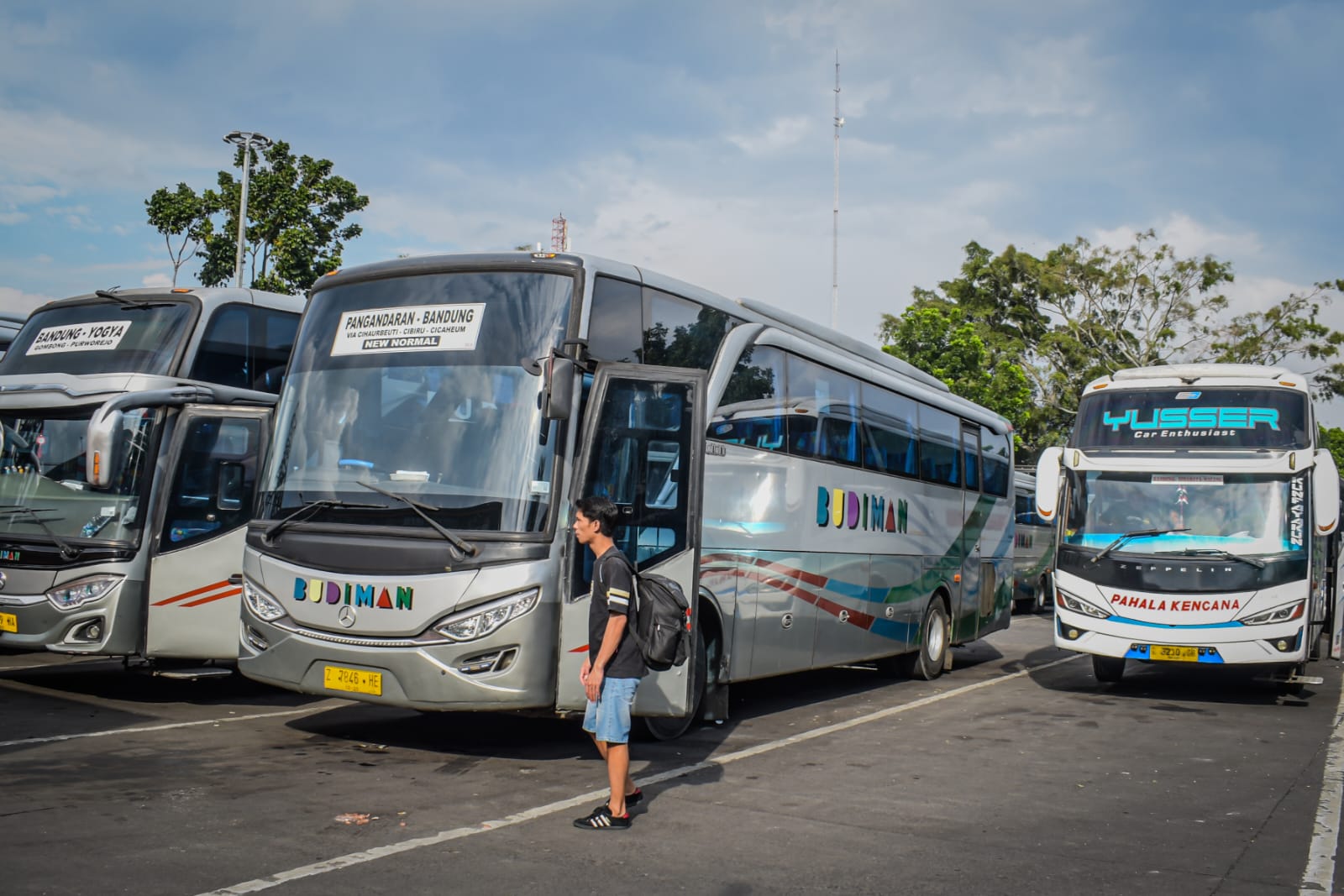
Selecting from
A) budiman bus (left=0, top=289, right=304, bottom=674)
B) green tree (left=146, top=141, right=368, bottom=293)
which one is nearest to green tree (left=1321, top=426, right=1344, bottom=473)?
green tree (left=146, top=141, right=368, bottom=293)

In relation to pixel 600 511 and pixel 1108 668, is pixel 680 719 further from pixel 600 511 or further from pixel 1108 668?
pixel 1108 668

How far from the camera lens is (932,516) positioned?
14453mm

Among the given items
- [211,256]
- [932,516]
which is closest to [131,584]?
[932,516]

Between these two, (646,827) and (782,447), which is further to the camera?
(782,447)

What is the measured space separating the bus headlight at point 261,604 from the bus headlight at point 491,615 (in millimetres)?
1431

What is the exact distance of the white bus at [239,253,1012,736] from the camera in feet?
25.3

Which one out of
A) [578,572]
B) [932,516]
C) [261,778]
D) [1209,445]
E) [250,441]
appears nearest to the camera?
[261,778]

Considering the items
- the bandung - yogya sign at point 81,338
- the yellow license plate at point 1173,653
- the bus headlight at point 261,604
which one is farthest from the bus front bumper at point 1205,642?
the bandung - yogya sign at point 81,338

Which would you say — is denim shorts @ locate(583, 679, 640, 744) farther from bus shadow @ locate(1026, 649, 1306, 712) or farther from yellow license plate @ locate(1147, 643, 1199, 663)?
yellow license plate @ locate(1147, 643, 1199, 663)

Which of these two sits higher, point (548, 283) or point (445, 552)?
point (548, 283)

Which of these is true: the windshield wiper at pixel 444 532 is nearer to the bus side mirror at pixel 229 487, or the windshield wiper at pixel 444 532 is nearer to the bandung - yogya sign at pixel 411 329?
the bandung - yogya sign at pixel 411 329

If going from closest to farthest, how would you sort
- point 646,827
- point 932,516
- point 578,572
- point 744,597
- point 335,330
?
point 646,827 → point 578,572 → point 335,330 → point 744,597 → point 932,516

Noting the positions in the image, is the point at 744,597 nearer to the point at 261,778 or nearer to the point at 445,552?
the point at 445,552

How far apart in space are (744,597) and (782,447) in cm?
142
